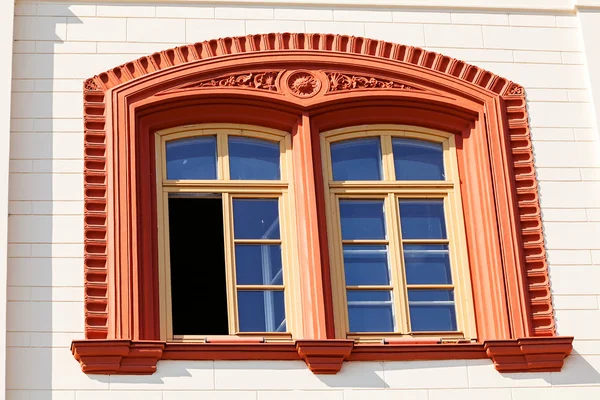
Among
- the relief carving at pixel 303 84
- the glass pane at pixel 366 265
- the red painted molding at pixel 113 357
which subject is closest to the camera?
the red painted molding at pixel 113 357

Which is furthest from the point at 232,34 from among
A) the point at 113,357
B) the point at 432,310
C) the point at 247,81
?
the point at 113,357

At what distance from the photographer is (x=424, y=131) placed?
1440 centimetres

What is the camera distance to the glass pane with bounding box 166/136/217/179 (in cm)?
1405

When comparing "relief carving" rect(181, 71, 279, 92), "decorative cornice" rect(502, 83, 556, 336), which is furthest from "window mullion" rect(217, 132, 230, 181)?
"decorative cornice" rect(502, 83, 556, 336)

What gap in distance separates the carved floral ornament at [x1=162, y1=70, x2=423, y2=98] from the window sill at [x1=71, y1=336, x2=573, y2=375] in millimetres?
2185

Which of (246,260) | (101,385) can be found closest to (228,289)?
(246,260)

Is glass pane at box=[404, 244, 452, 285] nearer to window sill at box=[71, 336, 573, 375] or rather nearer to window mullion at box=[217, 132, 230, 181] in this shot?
window sill at box=[71, 336, 573, 375]

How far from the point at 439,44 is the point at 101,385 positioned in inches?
156

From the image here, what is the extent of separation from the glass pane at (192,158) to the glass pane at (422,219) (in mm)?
1506

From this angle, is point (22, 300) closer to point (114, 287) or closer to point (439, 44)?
point (114, 287)

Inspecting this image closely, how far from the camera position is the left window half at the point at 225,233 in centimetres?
1342

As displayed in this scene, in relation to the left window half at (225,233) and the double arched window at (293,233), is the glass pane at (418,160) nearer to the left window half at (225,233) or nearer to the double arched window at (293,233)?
the double arched window at (293,233)

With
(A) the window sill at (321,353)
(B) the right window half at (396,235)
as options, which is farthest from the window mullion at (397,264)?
(A) the window sill at (321,353)

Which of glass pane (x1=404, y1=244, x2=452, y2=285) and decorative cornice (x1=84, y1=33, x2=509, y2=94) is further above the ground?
decorative cornice (x1=84, y1=33, x2=509, y2=94)
